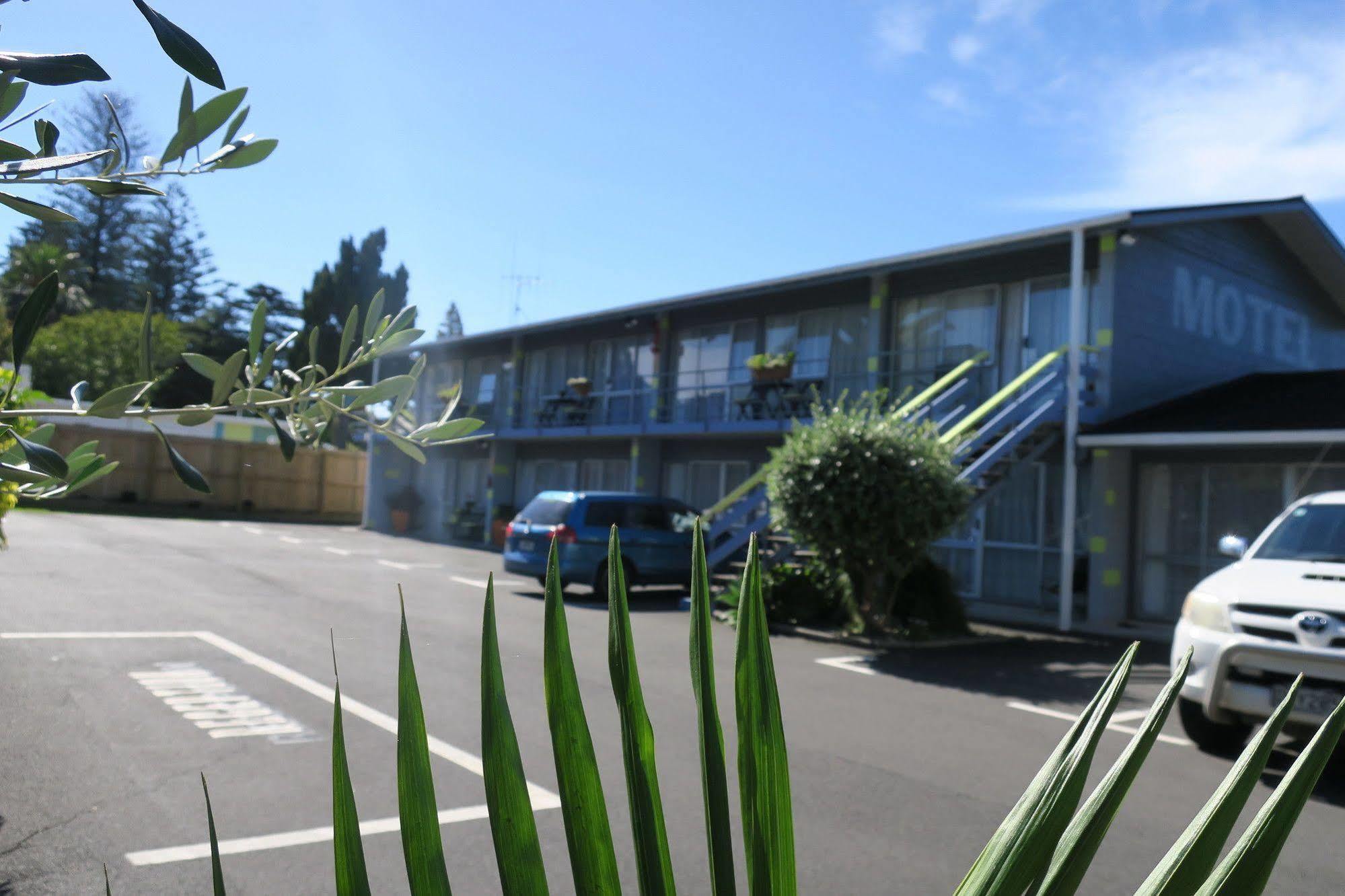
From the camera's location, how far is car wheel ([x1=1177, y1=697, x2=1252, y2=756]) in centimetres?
765

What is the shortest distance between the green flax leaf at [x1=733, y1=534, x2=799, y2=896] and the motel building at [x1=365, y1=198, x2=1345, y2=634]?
10935 millimetres

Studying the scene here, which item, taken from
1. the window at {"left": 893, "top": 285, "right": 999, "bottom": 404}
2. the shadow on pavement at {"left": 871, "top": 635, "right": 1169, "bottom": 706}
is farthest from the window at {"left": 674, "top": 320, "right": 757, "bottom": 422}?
the shadow on pavement at {"left": 871, "top": 635, "right": 1169, "bottom": 706}

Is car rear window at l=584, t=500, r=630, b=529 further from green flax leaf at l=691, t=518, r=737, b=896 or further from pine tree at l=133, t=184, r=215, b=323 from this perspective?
green flax leaf at l=691, t=518, r=737, b=896

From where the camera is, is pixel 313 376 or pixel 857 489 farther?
pixel 857 489

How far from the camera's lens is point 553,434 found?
1066 inches

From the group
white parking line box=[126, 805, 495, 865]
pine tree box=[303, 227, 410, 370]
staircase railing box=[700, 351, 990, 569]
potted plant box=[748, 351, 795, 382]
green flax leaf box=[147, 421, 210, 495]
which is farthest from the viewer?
potted plant box=[748, 351, 795, 382]

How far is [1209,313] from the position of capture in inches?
727

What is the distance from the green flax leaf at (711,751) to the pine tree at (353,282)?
1.99 m

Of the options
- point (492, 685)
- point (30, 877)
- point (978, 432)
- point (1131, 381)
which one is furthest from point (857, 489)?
point (492, 685)

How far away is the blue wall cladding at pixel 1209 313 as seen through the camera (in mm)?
16703

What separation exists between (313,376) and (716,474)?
22343mm

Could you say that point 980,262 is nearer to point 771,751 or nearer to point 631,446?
point 631,446

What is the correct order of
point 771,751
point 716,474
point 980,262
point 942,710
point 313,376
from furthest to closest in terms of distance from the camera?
point 716,474, point 980,262, point 942,710, point 313,376, point 771,751

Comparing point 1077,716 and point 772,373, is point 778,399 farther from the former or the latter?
point 1077,716
